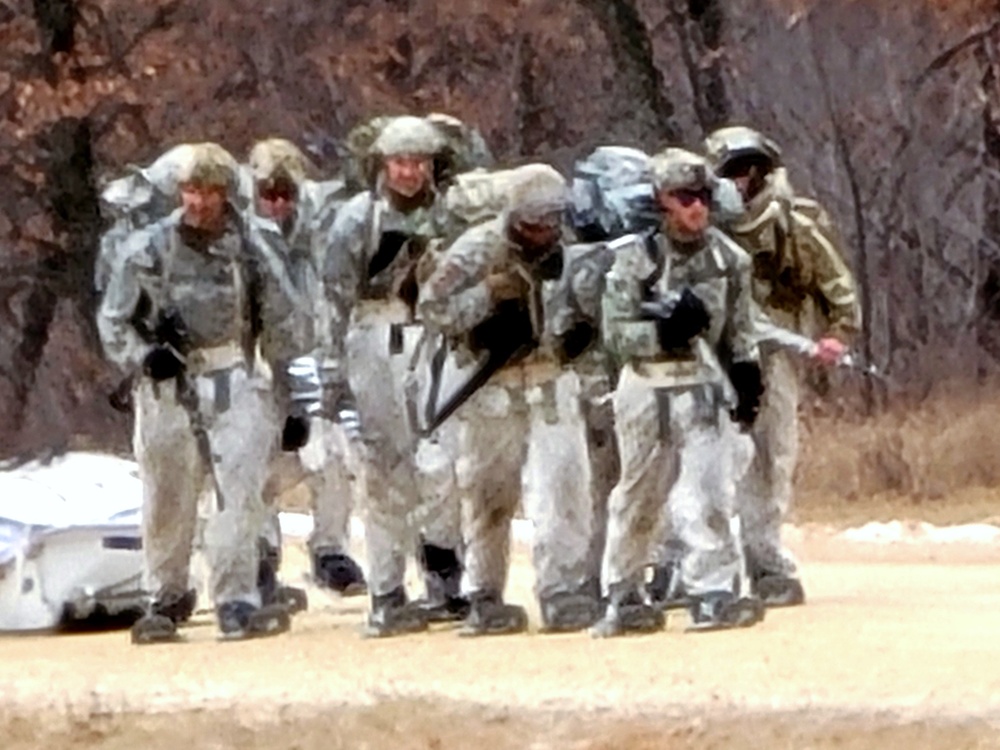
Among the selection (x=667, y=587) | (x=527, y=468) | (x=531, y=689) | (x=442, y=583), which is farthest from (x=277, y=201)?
(x=531, y=689)

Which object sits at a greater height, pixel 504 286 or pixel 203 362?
Result: pixel 504 286

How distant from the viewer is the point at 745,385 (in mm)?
7711

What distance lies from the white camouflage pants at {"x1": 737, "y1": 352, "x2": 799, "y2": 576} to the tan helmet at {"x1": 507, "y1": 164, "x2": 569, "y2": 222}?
1.40 meters

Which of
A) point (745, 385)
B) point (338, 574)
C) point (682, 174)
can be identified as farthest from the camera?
point (338, 574)

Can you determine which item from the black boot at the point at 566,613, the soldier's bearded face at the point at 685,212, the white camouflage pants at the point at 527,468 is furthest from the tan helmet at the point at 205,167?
the black boot at the point at 566,613

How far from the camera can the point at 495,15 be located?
54.0 feet

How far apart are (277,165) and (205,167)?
132 centimetres

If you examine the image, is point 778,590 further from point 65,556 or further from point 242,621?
point 65,556

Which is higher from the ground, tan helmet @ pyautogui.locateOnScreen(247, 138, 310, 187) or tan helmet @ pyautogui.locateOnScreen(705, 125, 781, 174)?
tan helmet @ pyautogui.locateOnScreen(247, 138, 310, 187)

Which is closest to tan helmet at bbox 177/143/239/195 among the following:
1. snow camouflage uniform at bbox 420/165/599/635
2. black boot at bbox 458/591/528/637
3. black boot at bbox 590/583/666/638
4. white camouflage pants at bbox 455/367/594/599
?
snow camouflage uniform at bbox 420/165/599/635

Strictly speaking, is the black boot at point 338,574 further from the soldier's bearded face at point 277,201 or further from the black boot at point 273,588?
the soldier's bearded face at point 277,201

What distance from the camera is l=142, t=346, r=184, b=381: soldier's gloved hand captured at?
25.8 feet

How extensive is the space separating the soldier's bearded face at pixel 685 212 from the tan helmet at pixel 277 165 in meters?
1.91

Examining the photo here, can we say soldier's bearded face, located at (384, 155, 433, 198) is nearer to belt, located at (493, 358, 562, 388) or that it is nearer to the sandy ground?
belt, located at (493, 358, 562, 388)
